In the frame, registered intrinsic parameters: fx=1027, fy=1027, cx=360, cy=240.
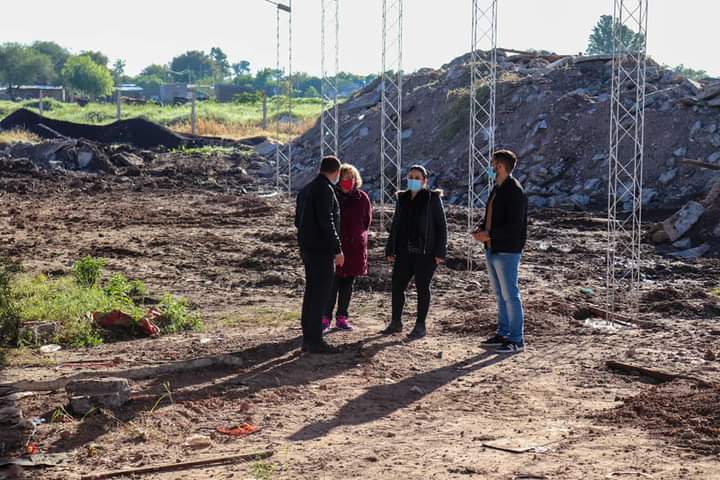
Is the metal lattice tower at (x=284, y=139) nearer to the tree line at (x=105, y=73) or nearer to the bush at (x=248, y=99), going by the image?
the bush at (x=248, y=99)

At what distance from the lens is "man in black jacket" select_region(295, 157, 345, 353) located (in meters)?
9.32

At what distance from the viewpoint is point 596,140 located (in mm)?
30312

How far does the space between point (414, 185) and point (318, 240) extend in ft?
5.02

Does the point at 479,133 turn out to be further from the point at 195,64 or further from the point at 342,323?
the point at 195,64

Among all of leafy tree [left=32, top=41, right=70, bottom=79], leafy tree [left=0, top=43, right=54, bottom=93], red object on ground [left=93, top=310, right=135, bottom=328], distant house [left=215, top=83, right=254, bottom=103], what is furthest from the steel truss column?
leafy tree [left=32, top=41, right=70, bottom=79]

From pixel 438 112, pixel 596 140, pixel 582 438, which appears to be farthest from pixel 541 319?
pixel 438 112

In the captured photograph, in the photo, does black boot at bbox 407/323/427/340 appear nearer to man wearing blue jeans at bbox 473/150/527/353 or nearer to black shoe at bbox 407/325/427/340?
black shoe at bbox 407/325/427/340

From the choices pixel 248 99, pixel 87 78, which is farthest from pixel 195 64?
→ pixel 248 99

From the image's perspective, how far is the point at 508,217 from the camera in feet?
32.1

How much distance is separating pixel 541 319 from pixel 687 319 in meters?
1.89

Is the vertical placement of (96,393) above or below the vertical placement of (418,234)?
below

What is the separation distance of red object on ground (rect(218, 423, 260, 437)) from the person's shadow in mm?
326

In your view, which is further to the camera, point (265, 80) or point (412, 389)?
point (265, 80)

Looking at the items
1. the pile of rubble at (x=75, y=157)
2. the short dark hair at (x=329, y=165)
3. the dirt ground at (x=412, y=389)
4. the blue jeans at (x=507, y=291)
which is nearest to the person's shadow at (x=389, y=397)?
the dirt ground at (x=412, y=389)
